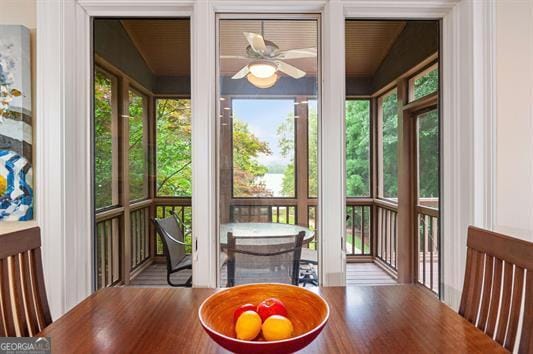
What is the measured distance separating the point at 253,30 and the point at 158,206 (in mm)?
1287

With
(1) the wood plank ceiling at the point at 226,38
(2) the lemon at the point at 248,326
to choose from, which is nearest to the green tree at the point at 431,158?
(1) the wood plank ceiling at the point at 226,38

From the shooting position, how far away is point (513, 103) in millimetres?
1676

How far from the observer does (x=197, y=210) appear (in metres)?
1.78

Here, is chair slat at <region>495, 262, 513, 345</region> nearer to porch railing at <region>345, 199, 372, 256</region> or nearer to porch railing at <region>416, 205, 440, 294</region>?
porch railing at <region>416, 205, 440, 294</region>

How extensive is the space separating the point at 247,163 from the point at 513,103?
4.93 feet

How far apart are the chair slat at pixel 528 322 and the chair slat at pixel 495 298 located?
0.11m

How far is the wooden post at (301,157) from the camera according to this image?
1915mm

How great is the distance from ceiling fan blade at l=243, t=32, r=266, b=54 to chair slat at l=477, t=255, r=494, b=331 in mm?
1646

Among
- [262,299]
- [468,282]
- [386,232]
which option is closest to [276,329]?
[262,299]

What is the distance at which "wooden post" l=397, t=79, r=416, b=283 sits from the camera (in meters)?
3.18

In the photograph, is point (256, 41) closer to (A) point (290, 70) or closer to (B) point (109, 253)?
(A) point (290, 70)

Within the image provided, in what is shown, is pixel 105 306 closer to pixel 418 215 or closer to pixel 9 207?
pixel 9 207

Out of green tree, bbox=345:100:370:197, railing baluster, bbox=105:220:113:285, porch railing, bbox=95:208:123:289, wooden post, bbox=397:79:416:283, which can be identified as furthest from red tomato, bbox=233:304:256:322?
wooden post, bbox=397:79:416:283

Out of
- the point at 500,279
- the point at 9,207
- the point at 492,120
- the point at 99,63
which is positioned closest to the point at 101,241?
the point at 9,207
